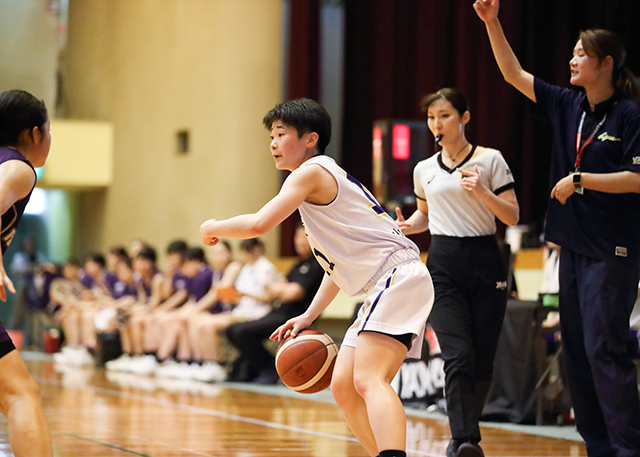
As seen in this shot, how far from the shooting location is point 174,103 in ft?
49.9

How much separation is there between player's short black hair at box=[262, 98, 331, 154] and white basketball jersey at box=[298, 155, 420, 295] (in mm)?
120

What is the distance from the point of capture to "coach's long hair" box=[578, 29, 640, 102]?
4.16 m

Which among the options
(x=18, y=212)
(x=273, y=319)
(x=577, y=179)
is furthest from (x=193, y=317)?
(x=18, y=212)

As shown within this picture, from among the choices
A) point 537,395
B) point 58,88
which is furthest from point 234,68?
point 537,395

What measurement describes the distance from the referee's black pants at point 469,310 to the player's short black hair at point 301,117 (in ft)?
4.31

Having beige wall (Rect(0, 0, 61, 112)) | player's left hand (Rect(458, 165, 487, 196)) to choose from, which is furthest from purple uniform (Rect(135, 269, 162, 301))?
player's left hand (Rect(458, 165, 487, 196))

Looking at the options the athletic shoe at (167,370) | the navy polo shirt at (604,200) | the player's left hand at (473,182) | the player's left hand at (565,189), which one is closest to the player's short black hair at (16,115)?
the player's left hand at (473,182)

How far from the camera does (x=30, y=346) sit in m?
16.2

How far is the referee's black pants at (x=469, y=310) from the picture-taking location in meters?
4.32

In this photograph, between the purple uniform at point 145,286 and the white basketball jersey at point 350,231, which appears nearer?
the white basketball jersey at point 350,231

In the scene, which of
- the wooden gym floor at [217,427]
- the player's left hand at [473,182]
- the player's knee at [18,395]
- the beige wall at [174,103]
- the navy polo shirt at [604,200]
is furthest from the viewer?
the beige wall at [174,103]

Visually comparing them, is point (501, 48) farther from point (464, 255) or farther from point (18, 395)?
point (18, 395)

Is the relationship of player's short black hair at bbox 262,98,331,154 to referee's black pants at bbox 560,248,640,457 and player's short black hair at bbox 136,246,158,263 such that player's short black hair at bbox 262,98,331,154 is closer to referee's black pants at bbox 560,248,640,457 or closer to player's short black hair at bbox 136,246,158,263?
referee's black pants at bbox 560,248,640,457

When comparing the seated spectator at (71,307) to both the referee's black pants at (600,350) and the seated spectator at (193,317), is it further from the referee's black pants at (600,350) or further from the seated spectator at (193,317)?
the referee's black pants at (600,350)
